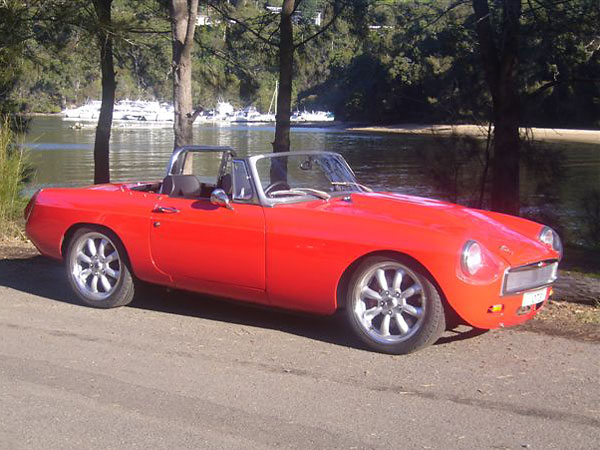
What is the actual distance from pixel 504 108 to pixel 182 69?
4978 mm

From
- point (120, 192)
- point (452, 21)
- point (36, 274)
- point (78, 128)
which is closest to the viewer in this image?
point (120, 192)

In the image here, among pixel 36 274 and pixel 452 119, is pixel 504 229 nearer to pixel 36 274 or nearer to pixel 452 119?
pixel 36 274

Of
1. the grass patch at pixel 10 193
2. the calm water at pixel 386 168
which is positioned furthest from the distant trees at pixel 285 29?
the grass patch at pixel 10 193

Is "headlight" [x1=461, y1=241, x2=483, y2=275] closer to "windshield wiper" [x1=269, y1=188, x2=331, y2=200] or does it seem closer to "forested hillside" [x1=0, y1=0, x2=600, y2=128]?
"windshield wiper" [x1=269, y1=188, x2=331, y2=200]

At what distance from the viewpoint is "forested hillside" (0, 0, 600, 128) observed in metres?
13.2

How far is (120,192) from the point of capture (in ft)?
23.3

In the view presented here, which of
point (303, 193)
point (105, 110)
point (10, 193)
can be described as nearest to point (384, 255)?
point (303, 193)

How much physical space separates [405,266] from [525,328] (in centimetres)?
140

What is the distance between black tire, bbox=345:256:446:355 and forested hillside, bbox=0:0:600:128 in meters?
8.13

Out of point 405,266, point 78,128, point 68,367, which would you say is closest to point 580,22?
point 405,266

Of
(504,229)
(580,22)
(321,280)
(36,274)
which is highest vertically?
(580,22)

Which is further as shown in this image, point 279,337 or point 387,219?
point 279,337

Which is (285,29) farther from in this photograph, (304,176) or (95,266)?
(95,266)

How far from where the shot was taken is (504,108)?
12.3 metres
